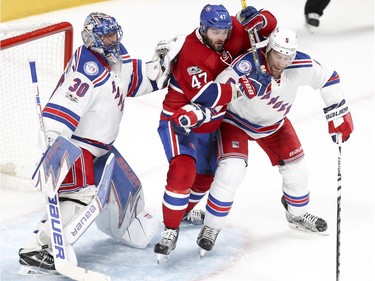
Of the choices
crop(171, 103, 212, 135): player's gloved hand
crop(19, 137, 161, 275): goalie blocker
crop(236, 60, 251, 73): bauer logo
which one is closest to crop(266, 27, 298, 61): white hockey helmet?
crop(236, 60, 251, 73): bauer logo

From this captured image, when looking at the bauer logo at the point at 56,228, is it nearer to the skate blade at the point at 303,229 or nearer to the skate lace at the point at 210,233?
the skate lace at the point at 210,233

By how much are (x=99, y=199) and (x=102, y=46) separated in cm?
56

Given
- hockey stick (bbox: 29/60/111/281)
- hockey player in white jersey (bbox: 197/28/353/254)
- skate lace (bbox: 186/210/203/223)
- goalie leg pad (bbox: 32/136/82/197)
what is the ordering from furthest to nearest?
1. skate lace (bbox: 186/210/203/223)
2. hockey player in white jersey (bbox: 197/28/353/254)
3. hockey stick (bbox: 29/60/111/281)
4. goalie leg pad (bbox: 32/136/82/197)

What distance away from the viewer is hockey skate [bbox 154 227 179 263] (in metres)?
4.21

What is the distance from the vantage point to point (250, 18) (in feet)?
13.7

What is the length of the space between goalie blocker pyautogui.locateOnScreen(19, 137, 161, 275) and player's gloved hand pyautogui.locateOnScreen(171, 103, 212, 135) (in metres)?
0.27

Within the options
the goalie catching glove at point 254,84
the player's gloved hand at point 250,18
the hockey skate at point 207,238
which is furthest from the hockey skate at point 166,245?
the player's gloved hand at point 250,18

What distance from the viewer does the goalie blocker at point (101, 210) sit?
404 centimetres

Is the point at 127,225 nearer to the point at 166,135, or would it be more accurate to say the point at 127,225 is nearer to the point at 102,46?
the point at 166,135

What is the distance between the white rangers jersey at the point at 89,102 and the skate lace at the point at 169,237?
0.39m

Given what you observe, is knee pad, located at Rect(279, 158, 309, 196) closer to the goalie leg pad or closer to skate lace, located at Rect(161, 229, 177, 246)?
skate lace, located at Rect(161, 229, 177, 246)

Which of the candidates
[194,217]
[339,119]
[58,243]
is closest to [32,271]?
[58,243]

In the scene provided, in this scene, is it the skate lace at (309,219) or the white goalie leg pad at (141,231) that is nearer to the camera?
the white goalie leg pad at (141,231)

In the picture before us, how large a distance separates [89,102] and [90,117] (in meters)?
0.08
